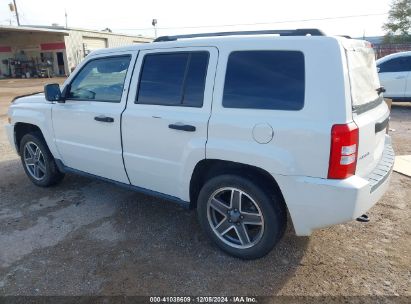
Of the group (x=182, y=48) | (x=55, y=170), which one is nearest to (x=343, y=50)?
(x=182, y=48)

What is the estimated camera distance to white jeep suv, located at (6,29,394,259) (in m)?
2.48

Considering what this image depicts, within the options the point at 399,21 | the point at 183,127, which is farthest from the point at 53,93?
the point at 399,21

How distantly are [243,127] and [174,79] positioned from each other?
903mm

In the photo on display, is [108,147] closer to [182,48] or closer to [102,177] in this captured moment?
[102,177]

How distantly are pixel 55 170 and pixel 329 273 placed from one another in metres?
3.68

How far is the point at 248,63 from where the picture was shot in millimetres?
2795

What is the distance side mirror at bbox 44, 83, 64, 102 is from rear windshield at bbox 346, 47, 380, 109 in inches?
126

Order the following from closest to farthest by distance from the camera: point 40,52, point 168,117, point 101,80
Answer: point 168,117
point 101,80
point 40,52

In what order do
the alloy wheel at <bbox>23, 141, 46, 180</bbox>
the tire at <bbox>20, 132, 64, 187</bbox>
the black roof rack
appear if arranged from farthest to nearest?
1. the alloy wheel at <bbox>23, 141, 46, 180</bbox>
2. the tire at <bbox>20, 132, 64, 187</bbox>
3. the black roof rack

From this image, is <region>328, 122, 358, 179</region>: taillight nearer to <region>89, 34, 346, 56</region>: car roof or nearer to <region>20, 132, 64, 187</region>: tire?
<region>89, 34, 346, 56</region>: car roof

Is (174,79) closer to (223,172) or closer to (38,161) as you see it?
(223,172)

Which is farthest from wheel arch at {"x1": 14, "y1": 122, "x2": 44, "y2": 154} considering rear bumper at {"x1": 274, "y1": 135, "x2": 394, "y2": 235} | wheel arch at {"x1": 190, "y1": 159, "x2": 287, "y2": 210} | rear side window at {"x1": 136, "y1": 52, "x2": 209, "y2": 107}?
rear bumper at {"x1": 274, "y1": 135, "x2": 394, "y2": 235}

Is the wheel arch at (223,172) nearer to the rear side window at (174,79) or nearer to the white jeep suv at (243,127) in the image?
the white jeep suv at (243,127)

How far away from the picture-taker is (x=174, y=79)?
323cm
